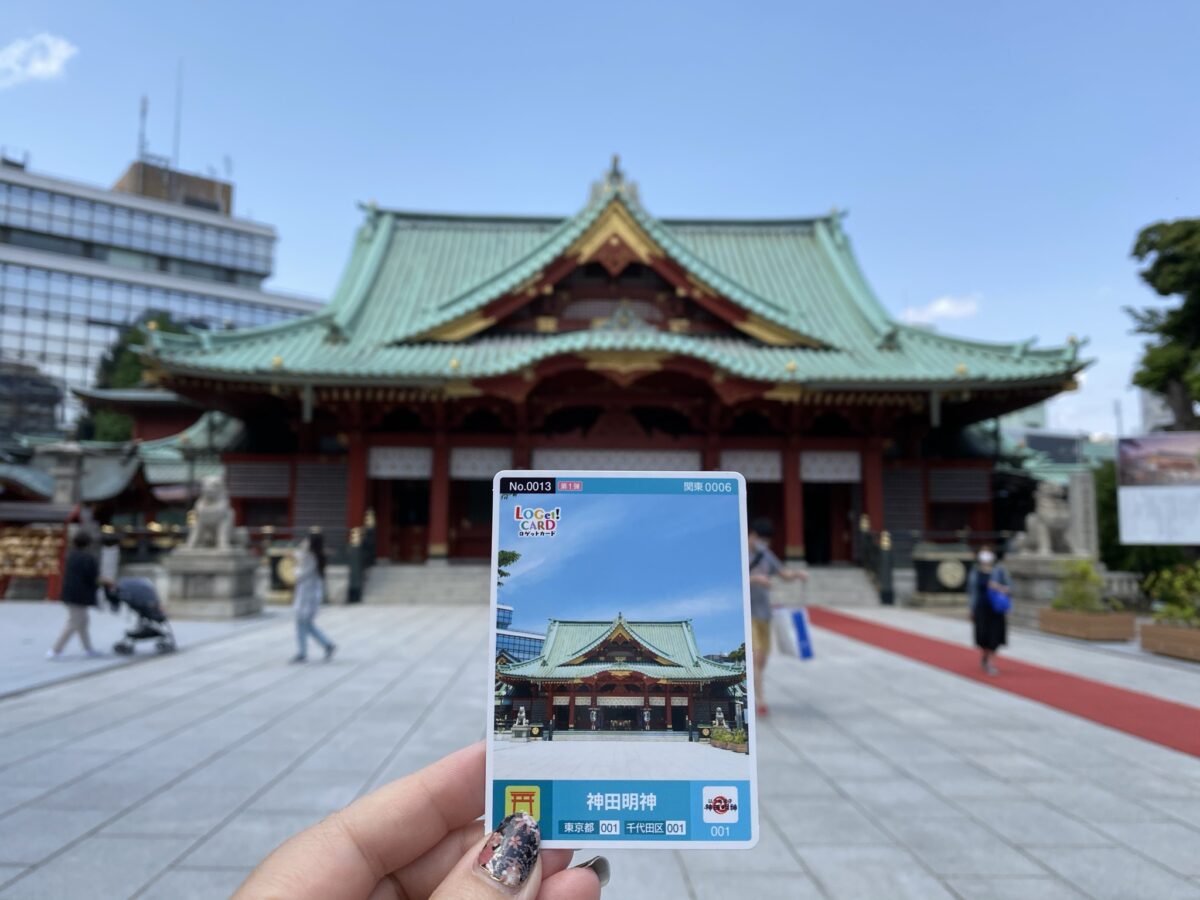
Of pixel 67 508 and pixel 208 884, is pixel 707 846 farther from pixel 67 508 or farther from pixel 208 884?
pixel 67 508

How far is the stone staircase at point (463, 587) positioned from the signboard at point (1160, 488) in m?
5.73

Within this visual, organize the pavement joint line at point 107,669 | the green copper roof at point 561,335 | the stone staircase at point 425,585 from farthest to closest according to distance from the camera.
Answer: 1. the stone staircase at point 425,585
2. the green copper roof at point 561,335
3. the pavement joint line at point 107,669

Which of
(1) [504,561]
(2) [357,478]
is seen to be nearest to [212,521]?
(2) [357,478]

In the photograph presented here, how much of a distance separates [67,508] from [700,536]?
17.6 meters

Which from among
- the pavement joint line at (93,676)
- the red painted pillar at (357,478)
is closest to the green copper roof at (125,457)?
the red painted pillar at (357,478)

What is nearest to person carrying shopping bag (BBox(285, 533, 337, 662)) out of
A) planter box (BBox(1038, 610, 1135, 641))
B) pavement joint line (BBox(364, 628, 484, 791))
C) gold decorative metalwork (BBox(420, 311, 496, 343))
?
pavement joint line (BBox(364, 628, 484, 791))

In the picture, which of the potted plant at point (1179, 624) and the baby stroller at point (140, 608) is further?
the potted plant at point (1179, 624)

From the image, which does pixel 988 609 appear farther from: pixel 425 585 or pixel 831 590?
pixel 425 585

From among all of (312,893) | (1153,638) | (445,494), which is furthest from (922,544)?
(312,893)

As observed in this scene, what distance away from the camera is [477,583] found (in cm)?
1568

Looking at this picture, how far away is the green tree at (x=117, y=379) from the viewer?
117 feet

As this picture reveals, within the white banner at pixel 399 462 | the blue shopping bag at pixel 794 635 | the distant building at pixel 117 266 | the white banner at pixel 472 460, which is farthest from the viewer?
the distant building at pixel 117 266

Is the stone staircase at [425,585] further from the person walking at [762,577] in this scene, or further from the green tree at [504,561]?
the green tree at [504,561]

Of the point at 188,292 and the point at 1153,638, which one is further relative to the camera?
the point at 188,292
